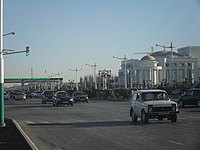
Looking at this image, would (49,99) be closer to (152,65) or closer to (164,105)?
(164,105)

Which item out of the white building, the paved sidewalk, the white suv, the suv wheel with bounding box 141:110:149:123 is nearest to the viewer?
the paved sidewalk

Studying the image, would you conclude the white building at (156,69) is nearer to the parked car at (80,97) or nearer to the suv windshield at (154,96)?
the parked car at (80,97)

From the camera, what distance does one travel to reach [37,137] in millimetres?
17094

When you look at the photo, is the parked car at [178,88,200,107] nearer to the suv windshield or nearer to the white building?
the suv windshield

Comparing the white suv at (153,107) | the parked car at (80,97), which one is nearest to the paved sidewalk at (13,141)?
the white suv at (153,107)

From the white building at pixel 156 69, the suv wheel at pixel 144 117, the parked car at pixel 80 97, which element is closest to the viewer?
the suv wheel at pixel 144 117

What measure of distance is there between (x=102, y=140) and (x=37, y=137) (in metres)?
3.00

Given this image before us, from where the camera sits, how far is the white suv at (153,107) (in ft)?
73.4

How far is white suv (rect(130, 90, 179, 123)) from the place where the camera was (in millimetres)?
22359

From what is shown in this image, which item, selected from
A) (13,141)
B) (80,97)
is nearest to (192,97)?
(80,97)

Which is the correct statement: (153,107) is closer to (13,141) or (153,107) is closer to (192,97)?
(13,141)

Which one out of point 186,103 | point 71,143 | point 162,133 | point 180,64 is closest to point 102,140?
point 71,143

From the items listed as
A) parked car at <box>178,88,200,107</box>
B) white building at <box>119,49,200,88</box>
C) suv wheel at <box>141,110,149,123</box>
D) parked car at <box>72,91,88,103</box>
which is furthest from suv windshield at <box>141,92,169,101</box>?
white building at <box>119,49,200,88</box>

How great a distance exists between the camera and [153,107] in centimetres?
2231
